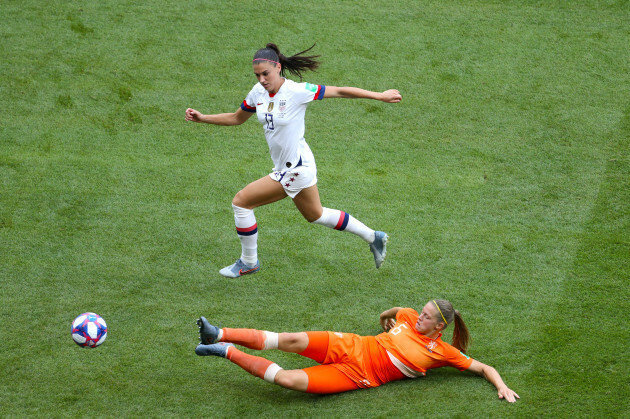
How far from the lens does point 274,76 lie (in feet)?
20.0

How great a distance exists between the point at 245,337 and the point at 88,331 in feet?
4.23

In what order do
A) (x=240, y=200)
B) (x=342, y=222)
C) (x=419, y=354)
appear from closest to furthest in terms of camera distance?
(x=419, y=354) < (x=240, y=200) < (x=342, y=222)

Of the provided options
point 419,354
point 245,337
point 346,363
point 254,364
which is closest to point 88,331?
point 245,337

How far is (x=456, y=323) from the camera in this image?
582 centimetres

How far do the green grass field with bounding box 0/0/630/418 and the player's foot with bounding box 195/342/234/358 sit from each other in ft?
1.16

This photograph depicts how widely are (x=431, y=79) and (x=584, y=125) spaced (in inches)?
86.6

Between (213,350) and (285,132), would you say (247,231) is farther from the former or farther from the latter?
(213,350)

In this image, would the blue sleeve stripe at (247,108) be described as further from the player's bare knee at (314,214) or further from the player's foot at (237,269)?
the player's foot at (237,269)

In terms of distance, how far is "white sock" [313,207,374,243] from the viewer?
664cm

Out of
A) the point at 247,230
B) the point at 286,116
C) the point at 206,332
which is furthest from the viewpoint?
the point at 247,230

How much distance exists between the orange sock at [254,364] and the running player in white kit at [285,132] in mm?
1381

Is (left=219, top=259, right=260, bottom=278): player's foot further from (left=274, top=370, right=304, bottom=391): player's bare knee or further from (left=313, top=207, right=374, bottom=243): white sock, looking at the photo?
(left=274, top=370, right=304, bottom=391): player's bare knee

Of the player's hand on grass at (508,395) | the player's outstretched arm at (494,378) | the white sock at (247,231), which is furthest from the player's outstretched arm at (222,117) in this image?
the player's hand on grass at (508,395)

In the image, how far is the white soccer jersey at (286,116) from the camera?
616 centimetres
